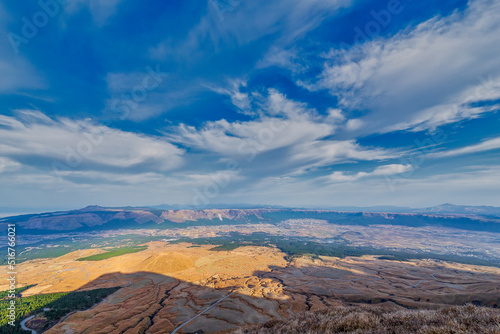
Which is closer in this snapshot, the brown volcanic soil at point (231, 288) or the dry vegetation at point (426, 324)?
the dry vegetation at point (426, 324)

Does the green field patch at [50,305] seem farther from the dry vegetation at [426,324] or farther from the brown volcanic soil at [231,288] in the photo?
the dry vegetation at [426,324]

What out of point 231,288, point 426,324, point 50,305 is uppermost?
point 426,324

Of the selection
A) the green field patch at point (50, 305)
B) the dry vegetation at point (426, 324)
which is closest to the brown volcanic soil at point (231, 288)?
the green field patch at point (50, 305)

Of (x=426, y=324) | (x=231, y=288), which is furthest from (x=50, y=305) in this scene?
(x=426, y=324)

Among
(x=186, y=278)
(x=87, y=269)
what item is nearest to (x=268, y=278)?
(x=186, y=278)

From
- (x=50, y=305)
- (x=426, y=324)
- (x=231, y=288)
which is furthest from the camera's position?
(x=231, y=288)

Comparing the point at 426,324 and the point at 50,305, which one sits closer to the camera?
the point at 426,324

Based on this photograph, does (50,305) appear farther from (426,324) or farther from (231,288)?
(426,324)

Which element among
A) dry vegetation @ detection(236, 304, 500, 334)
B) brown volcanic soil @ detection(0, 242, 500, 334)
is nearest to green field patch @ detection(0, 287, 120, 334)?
brown volcanic soil @ detection(0, 242, 500, 334)
